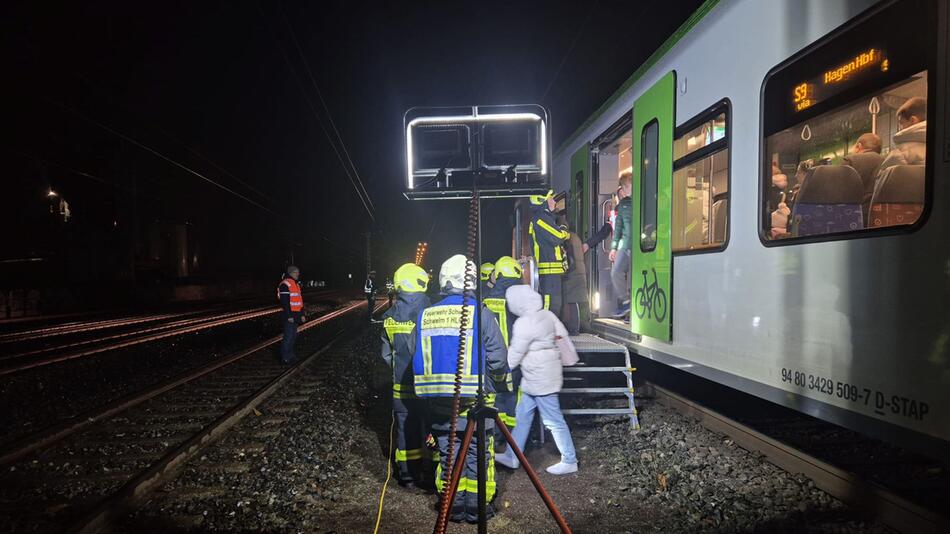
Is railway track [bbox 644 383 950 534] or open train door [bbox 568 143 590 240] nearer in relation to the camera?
railway track [bbox 644 383 950 534]

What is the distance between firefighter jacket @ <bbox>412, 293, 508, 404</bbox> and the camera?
14.5 ft

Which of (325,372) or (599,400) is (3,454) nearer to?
(325,372)

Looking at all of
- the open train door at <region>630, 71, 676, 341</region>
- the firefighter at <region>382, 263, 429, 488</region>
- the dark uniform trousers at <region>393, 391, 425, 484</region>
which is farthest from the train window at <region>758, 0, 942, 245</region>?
the dark uniform trousers at <region>393, 391, 425, 484</region>

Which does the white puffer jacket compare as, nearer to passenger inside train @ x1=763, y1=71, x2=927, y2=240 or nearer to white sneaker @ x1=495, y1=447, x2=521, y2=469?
white sneaker @ x1=495, y1=447, x2=521, y2=469

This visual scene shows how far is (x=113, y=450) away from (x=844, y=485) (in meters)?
6.89

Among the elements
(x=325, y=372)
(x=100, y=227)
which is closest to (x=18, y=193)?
(x=100, y=227)

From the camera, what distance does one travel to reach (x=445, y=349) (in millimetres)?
4438

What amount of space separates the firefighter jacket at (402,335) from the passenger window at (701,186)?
8.68ft

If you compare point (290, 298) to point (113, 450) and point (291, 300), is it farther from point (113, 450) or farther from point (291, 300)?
point (113, 450)

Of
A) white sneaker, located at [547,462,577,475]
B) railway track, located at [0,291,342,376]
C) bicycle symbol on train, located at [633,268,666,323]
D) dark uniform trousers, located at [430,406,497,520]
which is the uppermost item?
bicycle symbol on train, located at [633,268,666,323]

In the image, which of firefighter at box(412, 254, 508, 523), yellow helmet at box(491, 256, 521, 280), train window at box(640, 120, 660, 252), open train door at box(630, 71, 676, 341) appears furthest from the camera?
yellow helmet at box(491, 256, 521, 280)

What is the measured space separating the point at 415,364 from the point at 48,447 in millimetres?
4634

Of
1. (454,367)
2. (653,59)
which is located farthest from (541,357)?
(653,59)

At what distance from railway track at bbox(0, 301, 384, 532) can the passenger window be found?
17.7 ft
